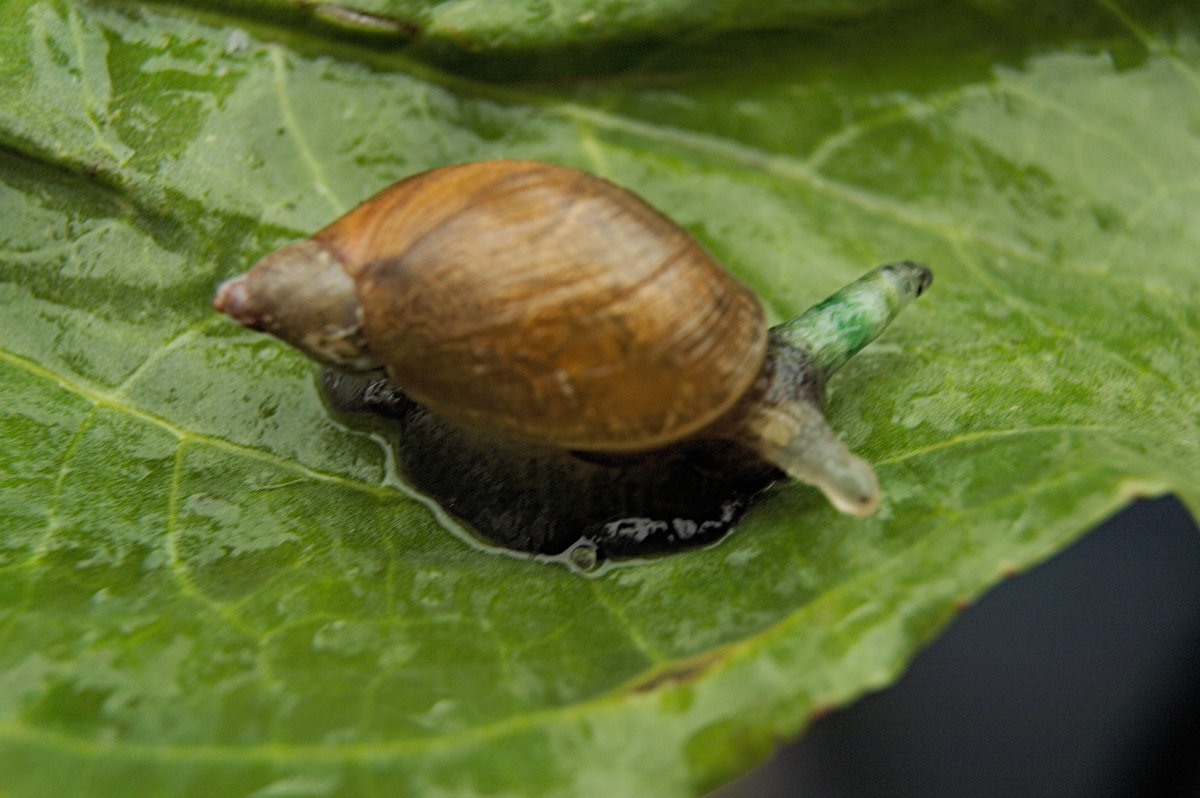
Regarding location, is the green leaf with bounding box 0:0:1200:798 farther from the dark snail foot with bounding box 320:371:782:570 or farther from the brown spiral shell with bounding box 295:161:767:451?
the brown spiral shell with bounding box 295:161:767:451

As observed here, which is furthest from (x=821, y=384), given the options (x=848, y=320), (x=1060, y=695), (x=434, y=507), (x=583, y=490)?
(x=1060, y=695)

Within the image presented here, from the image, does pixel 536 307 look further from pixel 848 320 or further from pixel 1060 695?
pixel 1060 695

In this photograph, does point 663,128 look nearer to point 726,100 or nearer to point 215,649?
point 726,100

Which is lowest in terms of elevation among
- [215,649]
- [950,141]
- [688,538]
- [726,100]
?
[688,538]

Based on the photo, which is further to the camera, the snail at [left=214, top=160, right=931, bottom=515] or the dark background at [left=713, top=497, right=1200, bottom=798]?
the dark background at [left=713, top=497, right=1200, bottom=798]

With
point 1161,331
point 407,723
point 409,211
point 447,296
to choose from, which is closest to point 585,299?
point 447,296

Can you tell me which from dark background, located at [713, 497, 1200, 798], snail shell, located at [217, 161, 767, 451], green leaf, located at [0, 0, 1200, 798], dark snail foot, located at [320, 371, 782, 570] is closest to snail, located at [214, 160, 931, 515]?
snail shell, located at [217, 161, 767, 451]
